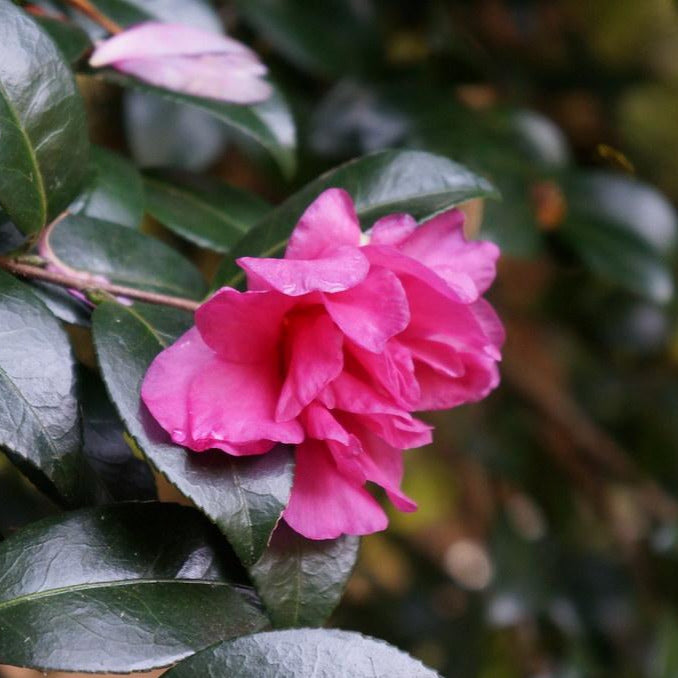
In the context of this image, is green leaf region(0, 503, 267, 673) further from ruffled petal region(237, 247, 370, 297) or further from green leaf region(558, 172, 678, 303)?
Result: green leaf region(558, 172, 678, 303)

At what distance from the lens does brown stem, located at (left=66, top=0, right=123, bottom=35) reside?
0.68 m

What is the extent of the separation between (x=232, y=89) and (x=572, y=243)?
0.55 m

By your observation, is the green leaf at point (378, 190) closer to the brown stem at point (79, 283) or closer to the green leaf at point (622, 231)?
the brown stem at point (79, 283)

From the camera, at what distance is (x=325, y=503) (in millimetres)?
455

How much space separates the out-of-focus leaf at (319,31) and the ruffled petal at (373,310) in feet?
2.19

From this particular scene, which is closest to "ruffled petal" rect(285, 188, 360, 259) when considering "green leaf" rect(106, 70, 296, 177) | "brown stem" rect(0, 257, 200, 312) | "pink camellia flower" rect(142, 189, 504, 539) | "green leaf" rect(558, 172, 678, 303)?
"pink camellia flower" rect(142, 189, 504, 539)

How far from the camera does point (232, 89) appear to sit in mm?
637

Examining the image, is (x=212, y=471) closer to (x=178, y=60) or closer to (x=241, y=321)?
(x=241, y=321)

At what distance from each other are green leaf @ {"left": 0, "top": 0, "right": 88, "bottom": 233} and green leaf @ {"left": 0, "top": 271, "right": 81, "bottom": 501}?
0.05 meters

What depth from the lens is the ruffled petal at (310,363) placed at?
1.41 feet

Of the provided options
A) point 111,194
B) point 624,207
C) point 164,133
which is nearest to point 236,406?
point 111,194

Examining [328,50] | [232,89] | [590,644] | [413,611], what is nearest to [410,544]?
[413,611]

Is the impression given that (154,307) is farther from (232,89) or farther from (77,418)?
(232,89)

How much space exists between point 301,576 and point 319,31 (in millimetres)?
802
